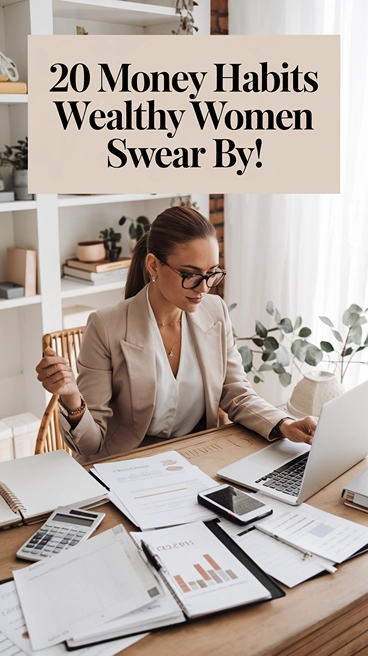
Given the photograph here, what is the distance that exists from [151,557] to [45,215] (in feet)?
6.30

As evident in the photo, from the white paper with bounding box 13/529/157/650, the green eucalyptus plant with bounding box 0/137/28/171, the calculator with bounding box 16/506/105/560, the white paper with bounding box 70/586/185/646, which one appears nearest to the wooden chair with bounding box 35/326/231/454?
the green eucalyptus plant with bounding box 0/137/28/171

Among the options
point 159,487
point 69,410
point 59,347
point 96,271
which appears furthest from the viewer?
point 96,271

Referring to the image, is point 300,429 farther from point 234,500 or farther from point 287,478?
point 234,500

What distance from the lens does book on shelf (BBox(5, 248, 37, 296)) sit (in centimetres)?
279

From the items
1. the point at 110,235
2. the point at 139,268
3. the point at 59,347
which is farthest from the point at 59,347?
the point at 110,235

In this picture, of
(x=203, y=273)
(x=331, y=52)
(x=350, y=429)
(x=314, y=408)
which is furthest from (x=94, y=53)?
(x=350, y=429)

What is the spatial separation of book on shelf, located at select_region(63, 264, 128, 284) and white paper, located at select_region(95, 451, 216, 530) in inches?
60.6

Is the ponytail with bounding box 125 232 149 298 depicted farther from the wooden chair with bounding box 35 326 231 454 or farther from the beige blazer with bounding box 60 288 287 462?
the wooden chair with bounding box 35 326 231 454

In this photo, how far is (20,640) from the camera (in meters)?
1.01

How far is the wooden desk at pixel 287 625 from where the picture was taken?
101 centimetres

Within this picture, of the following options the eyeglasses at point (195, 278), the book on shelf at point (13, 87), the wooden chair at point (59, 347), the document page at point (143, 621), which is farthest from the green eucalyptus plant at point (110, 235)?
the document page at point (143, 621)

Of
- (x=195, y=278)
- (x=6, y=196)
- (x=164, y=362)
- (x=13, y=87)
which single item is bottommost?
(x=164, y=362)

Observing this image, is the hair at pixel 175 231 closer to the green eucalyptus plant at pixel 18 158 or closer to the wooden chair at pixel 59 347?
the wooden chair at pixel 59 347

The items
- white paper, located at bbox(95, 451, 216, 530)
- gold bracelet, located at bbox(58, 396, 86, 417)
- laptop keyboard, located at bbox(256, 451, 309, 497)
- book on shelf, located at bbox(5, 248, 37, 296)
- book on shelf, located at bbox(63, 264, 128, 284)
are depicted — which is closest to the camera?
white paper, located at bbox(95, 451, 216, 530)
